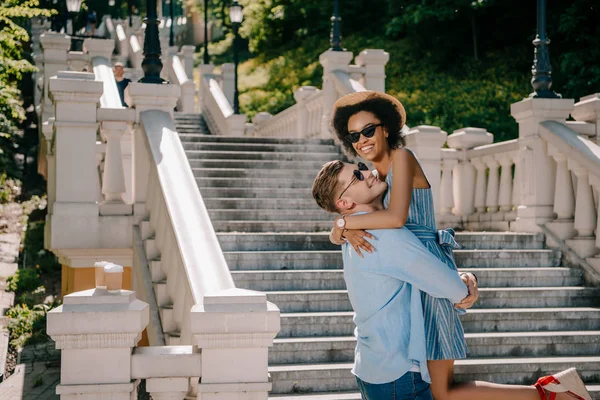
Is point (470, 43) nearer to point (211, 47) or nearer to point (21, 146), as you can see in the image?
point (21, 146)

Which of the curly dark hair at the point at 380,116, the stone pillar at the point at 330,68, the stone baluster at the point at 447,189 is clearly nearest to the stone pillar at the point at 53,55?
the stone pillar at the point at 330,68

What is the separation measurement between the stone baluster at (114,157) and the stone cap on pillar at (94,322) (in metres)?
4.76

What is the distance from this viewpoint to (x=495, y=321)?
777cm

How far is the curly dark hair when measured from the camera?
3699mm

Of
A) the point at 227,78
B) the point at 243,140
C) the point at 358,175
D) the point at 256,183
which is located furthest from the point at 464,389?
the point at 227,78

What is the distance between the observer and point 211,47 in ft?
158

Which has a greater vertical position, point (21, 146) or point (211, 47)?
point (211, 47)

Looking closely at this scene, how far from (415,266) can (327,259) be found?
16.8ft

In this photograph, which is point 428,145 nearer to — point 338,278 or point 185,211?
point 338,278

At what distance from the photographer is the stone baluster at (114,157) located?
29.2ft

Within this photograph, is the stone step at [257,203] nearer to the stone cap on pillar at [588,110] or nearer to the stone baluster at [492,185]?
the stone baluster at [492,185]

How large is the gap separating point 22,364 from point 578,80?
1865 cm

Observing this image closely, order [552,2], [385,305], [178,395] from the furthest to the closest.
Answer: [552,2] < [178,395] < [385,305]

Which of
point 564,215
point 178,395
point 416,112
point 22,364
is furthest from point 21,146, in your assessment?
point 178,395
